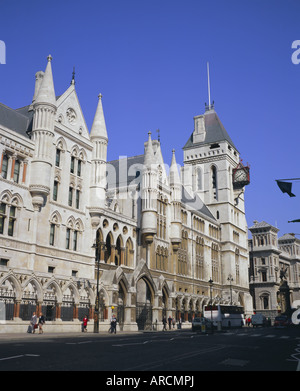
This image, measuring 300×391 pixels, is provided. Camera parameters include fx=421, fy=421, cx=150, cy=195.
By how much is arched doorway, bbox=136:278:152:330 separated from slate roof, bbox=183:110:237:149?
41053 millimetres

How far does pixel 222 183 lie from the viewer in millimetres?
81562

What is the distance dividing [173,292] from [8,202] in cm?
2771

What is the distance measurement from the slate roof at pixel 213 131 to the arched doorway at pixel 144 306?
1616 inches

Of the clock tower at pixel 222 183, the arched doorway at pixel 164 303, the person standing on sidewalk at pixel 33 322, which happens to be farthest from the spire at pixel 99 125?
the clock tower at pixel 222 183

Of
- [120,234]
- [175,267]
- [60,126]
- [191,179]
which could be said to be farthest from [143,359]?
[191,179]

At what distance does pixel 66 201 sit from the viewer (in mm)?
39469

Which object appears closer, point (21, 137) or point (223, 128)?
point (21, 137)

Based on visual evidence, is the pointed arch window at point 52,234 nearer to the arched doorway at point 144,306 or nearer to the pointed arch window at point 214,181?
the arched doorway at point 144,306

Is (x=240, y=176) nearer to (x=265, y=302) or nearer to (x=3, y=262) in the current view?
(x=265, y=302)

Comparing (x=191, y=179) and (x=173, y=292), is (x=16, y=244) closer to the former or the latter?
(x=173, y=292)

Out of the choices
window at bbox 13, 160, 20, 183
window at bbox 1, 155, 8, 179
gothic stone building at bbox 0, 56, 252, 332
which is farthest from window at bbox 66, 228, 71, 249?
window at bbox 1, 155, 8, 179

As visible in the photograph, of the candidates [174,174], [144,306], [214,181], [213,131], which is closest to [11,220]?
[144,306]

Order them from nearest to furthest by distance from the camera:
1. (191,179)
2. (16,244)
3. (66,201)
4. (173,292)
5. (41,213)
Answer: (16,244) → (41,213) → (66,201) → (173,292) → (191,179)
